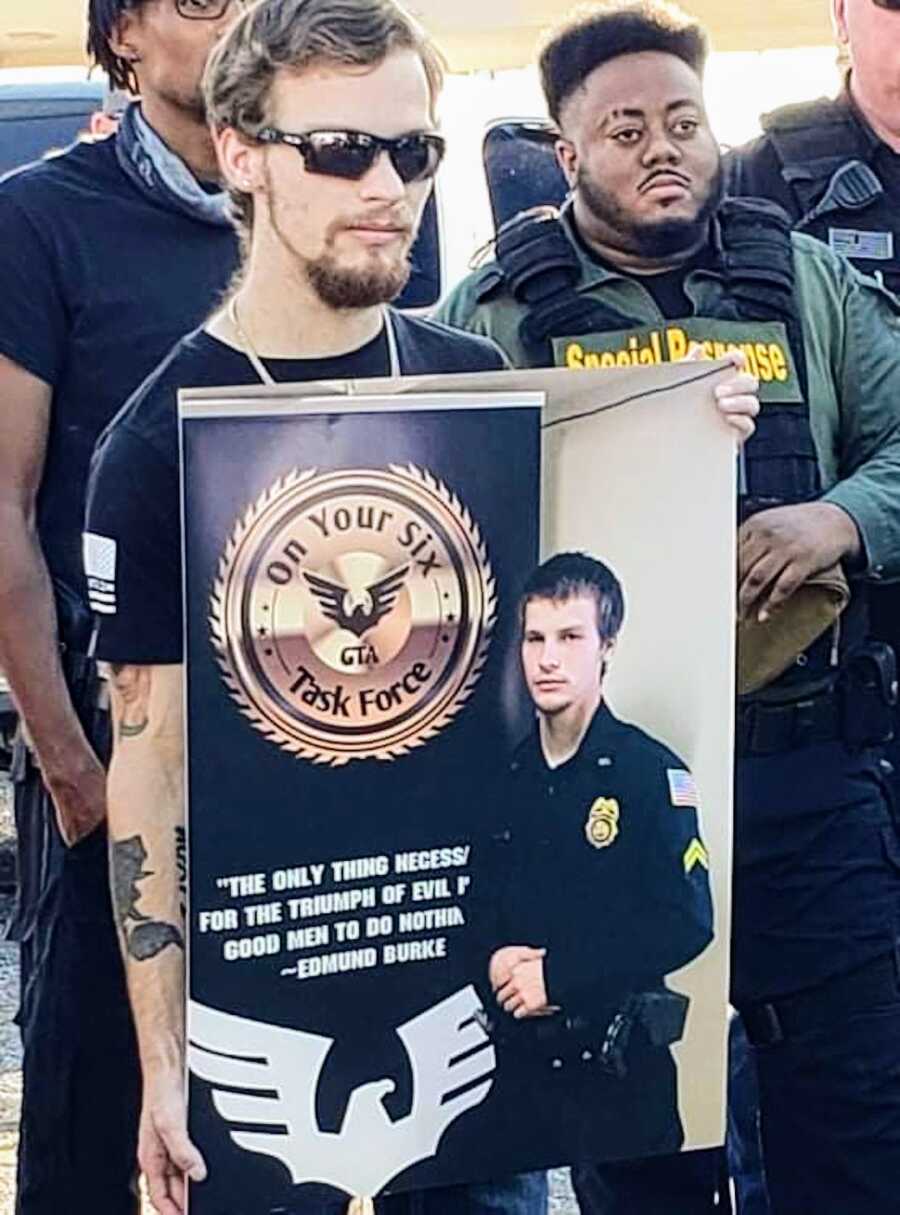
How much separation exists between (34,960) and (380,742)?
0.98 m

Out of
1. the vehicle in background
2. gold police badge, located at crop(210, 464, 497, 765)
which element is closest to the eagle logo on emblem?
gold police badge, located at crop(210, 464, 497, 765)

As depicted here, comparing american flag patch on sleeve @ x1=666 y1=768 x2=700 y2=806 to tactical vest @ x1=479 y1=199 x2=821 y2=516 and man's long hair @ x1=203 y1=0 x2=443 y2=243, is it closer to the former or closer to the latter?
tactical vest @ x1=479 y1=199 x2=821 y2=516

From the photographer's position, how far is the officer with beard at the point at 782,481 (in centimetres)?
256

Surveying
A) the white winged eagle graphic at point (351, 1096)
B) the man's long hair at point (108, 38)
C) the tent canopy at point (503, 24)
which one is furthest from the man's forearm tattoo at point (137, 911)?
the tent canopy at point (503, 24)

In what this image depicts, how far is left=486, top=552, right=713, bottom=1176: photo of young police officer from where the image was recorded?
6.73ft

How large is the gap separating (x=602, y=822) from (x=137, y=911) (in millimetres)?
432

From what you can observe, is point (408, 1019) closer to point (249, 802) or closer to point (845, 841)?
point (249, 802)

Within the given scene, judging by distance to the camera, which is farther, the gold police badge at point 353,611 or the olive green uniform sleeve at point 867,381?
the olive green uniform sleeve at point 867,381

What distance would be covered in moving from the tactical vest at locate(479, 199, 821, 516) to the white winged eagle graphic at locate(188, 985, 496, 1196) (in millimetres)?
769

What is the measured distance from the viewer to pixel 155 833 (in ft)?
6.75

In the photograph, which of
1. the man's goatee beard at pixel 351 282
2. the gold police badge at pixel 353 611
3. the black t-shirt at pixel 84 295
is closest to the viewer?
the gold police badge at pixel 353 611

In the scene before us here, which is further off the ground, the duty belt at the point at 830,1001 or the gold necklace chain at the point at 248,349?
the gold necklace chain at the point at 248,349

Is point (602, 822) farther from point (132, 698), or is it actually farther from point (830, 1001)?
point (830, 1001)

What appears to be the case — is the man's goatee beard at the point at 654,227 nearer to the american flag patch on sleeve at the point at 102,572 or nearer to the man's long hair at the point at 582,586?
the man's long hair at the point at 582,586
